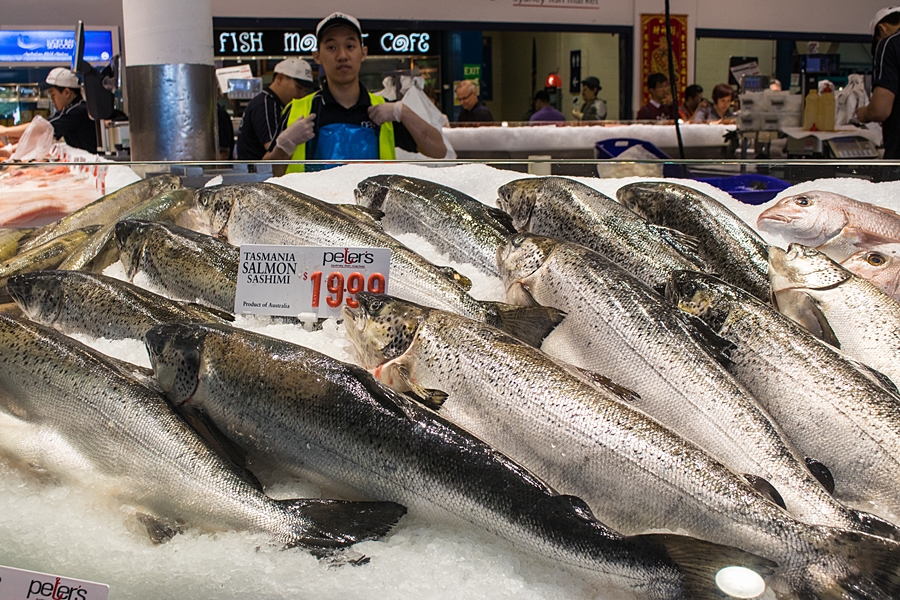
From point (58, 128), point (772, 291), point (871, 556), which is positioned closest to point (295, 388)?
point (871, 556)

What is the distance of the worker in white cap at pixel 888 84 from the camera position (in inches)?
193

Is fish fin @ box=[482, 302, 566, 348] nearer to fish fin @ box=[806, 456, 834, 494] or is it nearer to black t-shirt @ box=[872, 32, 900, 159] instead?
fish fin @ box=[806, 456, 834, 494]

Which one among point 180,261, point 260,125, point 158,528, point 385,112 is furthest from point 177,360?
point 260,125

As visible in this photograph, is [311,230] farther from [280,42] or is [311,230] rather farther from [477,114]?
[280,42]

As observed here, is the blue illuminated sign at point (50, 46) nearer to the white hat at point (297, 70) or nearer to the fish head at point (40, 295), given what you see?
the white hat at point (297, 70)

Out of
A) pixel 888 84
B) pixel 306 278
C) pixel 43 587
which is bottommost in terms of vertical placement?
pixel 43 587

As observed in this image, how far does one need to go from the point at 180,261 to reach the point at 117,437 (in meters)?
0.61

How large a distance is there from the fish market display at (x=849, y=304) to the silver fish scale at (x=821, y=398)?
0.15 meters

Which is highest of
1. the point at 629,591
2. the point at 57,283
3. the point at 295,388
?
the point at 57,283

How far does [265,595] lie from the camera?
935 millimetres

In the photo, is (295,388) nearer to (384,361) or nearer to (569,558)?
(384,361)

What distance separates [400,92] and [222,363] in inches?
183

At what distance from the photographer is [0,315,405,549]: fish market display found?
1.04m

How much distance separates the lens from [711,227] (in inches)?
70.9
